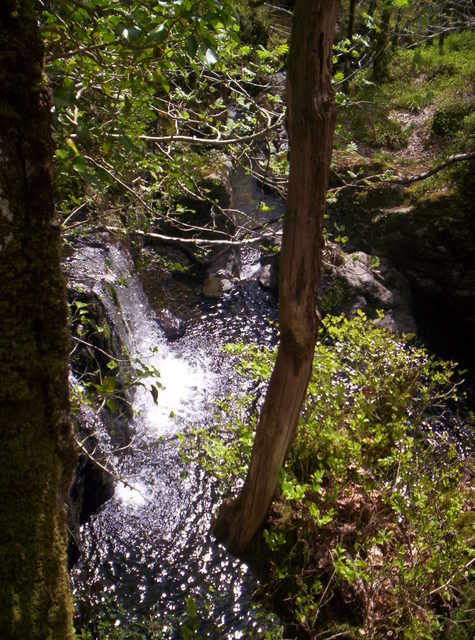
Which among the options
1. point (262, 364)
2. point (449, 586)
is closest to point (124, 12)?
point (262, 364)

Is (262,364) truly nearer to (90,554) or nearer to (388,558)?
(388,558)

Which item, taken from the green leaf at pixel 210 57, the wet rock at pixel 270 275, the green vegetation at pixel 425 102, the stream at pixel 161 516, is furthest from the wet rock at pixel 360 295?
the green leaf at pixel 210 57

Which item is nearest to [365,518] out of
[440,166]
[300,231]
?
[300,231]

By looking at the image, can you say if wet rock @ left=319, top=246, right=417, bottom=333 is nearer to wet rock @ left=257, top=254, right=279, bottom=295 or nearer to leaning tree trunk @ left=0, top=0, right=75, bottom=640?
wet rock @ left=257, top=254, right=279, bottom=295

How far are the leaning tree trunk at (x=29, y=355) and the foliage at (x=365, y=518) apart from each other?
6.80 feet

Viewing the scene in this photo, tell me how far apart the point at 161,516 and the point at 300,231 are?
144 inches

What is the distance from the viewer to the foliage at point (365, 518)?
3.11 metres

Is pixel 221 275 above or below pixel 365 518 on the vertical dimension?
above

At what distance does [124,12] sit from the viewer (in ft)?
6.49

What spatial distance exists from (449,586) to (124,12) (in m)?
3.84

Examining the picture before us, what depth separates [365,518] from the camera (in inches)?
151

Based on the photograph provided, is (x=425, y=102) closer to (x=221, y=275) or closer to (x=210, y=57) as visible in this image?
(x=221, y=275)

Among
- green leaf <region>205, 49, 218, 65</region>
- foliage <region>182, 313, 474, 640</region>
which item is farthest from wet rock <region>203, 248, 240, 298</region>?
green leaf <region>205, 49, 218, 65</region>

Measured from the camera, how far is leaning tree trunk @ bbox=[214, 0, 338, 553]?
202 cm
